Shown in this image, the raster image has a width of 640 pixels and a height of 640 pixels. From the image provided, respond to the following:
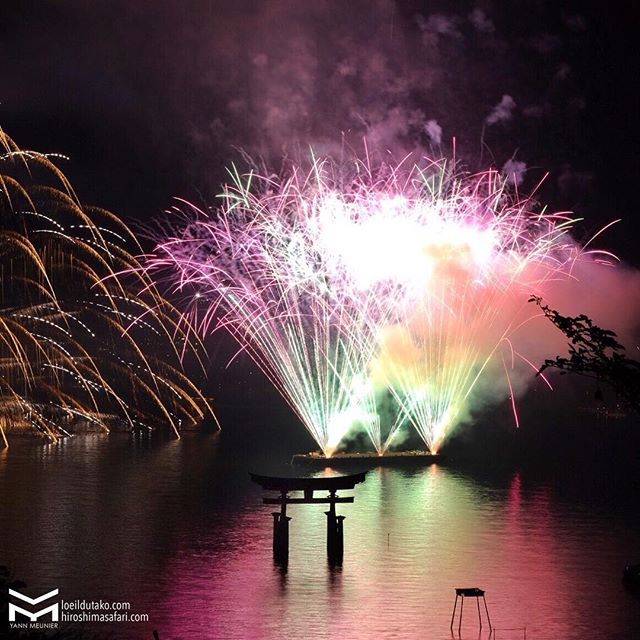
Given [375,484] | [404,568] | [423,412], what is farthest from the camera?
[423,412]

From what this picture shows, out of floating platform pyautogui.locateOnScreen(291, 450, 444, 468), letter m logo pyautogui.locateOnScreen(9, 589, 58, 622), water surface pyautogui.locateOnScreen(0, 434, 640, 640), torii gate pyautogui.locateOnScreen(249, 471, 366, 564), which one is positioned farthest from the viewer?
floating platform pyautogui.locateOnScreen(291, 450, 444, 468)

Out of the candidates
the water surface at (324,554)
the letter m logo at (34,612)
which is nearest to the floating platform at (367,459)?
the water surface at (324,554)

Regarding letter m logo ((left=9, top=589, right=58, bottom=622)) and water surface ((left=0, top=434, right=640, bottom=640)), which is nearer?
letter m logo ((left=9, top=589, right=58, bottom=622))

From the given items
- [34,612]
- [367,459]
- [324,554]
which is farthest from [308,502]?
[367,459]

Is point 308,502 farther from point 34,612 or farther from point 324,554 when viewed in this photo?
point 34,612

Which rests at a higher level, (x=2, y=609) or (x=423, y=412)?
(x=423, y=412)

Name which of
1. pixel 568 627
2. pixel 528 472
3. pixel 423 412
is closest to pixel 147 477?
pixel 423 412

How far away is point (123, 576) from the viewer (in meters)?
27.5

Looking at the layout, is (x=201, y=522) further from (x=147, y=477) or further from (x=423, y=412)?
(x=423, y=412)

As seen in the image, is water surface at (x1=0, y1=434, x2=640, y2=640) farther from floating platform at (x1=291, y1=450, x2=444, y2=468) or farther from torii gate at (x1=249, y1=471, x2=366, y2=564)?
floating platform at (x1=291, y1=450, x2=444, y2=468)

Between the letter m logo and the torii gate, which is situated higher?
the torii gate

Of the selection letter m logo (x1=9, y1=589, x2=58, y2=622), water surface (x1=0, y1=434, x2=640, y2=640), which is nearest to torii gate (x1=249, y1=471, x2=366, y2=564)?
water surface (x1=0, y1=434, x2=640, y2=640)

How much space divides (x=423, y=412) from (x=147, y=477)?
17.1 m

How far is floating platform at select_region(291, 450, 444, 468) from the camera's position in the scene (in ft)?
179
